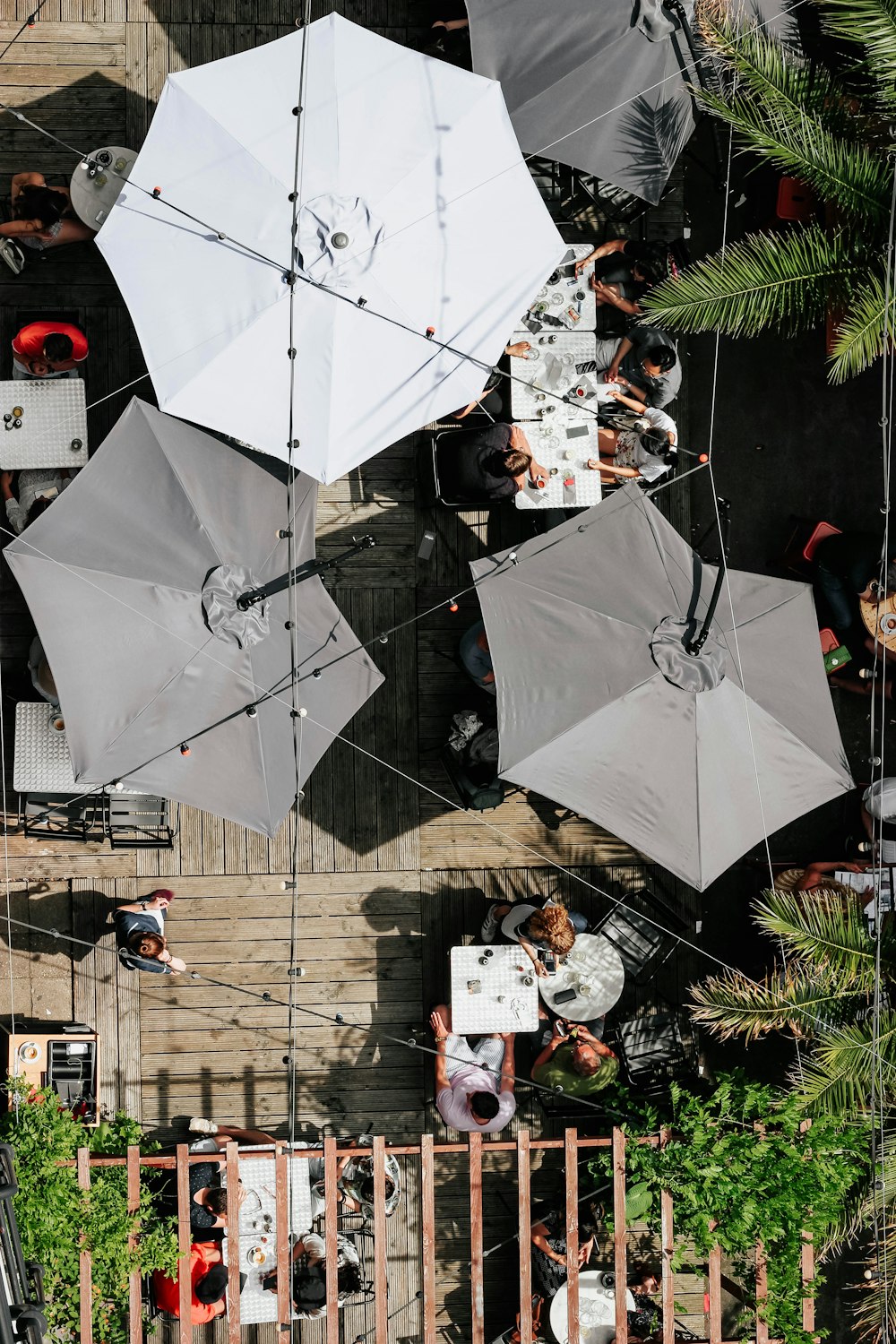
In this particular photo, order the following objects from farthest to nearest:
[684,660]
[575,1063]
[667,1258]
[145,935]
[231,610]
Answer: [575,1063] < [145,935] < [667,1258] < [684,660] < [231,610]

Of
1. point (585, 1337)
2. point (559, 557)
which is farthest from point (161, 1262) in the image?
point (559, 557)

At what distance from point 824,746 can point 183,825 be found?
194 inches

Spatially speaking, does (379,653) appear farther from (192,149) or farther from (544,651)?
(192,149)

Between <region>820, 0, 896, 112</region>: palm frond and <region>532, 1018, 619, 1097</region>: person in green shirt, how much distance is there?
717 centimetres

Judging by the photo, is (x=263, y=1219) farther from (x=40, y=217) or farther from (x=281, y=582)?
(x=40, y=217)

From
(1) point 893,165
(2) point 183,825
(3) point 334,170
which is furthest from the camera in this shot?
(2) point 183,825

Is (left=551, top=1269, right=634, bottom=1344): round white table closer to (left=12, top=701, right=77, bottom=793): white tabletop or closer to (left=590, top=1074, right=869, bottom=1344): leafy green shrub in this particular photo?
(left=590, top=1074, right=869, bottom=1344): leafy green shrub

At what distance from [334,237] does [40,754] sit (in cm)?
413

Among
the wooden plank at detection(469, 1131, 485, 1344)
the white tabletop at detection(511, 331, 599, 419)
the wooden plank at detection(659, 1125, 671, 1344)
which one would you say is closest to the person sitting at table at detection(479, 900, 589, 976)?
the wooden plank at detection(469, 1131, 485, 1344)

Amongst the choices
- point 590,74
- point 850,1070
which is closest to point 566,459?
point 590,74

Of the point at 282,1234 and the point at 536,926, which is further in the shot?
the point at 536,926

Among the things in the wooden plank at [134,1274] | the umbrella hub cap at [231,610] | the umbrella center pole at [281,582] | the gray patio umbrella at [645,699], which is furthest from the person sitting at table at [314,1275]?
the umbrella center pole at [281,582]

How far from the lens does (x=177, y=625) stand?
23.1 ft

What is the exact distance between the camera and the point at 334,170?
7121 millimetres
